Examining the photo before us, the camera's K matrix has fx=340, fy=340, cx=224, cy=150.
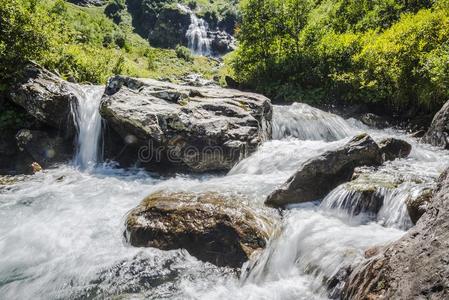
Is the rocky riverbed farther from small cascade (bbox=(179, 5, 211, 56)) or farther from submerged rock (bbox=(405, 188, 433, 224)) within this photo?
small cascade (bbox=(179, 5, 211, 56))

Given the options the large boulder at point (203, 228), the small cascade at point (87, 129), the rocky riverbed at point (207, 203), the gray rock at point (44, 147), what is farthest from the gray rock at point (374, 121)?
the gray rock at point (44, 147)

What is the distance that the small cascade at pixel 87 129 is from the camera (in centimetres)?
1288

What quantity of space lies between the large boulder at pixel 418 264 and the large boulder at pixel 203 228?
9.39ft

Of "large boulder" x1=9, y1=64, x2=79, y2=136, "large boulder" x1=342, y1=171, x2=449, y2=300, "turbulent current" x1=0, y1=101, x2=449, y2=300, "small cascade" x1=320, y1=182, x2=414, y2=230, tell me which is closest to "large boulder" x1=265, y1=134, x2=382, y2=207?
"turbulent current" x1=0, y1=101, x2=449, y2=300

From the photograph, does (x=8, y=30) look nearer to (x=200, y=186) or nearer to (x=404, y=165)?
(x=200, y=186)

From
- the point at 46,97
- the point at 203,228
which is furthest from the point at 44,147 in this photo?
the point at 203,228

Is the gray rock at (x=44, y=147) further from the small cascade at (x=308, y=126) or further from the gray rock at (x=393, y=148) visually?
the gray rock at (x=393, y=148)

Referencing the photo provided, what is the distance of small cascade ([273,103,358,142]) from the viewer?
561 inches

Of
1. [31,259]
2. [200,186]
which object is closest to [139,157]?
[200,186]

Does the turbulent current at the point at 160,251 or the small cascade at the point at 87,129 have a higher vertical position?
the small cascade at the point at 87,129

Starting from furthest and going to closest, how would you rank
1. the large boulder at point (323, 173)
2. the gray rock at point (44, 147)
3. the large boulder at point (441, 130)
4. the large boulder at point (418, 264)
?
1. the gray rock at point (44, 147)
2. the large boulder at point (441, 130)
3. the large boulder at point (323, 173)
4. the large boulder at point (418, 264)

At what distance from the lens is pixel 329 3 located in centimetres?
2609

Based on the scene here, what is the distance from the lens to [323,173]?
8430 mm

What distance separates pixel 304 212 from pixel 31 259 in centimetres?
585
